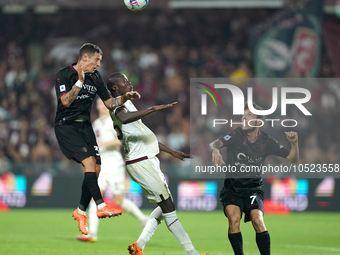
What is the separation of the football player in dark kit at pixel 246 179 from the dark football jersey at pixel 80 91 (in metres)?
1.72

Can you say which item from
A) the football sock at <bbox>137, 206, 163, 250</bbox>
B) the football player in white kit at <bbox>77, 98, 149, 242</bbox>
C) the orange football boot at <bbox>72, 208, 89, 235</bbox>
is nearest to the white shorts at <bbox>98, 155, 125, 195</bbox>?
the football player in white kit at <bbox>77, 98, 149, 242</bbox>

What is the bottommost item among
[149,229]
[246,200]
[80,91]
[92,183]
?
[149,229]

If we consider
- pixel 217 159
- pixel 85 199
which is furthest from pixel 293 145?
pixel 85 199

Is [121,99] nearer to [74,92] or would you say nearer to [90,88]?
[74,92]

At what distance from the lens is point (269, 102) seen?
55.2 feet

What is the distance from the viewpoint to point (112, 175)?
34.2 ft

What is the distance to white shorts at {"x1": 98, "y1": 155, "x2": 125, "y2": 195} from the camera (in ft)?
34.0

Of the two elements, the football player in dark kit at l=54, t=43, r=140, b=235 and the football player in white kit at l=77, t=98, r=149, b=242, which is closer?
the football player in dark kit at l=54, t=43, r=140, b=235

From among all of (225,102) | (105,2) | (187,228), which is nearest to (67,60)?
(105,2)

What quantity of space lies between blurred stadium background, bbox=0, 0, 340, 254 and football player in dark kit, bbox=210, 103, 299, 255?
316 inches

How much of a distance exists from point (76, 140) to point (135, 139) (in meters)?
0.79

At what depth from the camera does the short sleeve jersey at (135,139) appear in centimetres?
679

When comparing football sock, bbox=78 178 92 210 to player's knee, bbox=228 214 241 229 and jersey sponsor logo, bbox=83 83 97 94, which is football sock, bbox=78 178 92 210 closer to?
jersey sponsor logo, bbox=83 83 97 94

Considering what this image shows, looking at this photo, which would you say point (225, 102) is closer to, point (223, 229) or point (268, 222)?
point (268, 222)
